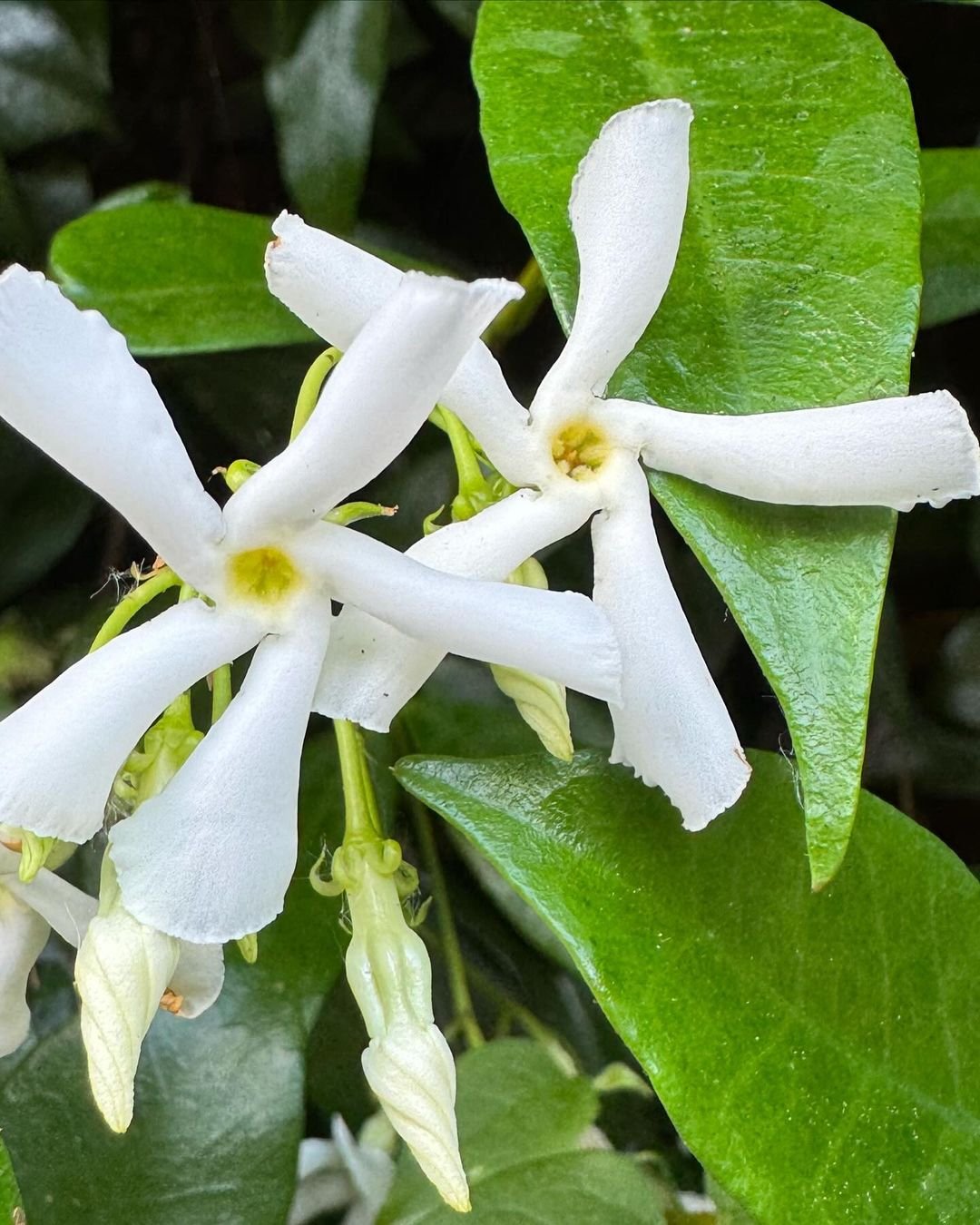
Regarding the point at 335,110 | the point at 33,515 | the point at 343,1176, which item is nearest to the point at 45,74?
the point at 335,110

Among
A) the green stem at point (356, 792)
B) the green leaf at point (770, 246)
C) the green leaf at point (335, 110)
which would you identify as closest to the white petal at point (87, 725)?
the green stem at point (356, 792)

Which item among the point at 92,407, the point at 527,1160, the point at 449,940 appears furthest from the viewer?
the point at 449,940

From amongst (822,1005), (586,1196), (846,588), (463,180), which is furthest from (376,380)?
(463,180)

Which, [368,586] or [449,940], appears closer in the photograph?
[368,586]

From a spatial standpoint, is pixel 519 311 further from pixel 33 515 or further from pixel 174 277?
pixel 33 515

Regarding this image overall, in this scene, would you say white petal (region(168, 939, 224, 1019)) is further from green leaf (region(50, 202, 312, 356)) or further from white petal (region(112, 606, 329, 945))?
green leaf (region(50, 202, 312, 356))
